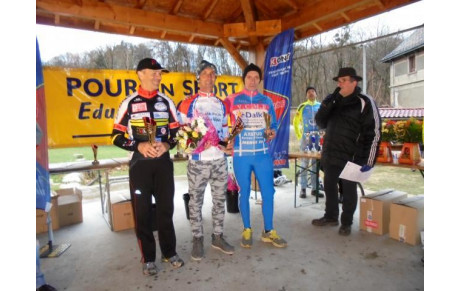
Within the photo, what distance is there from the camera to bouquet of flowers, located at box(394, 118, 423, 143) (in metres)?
3.81

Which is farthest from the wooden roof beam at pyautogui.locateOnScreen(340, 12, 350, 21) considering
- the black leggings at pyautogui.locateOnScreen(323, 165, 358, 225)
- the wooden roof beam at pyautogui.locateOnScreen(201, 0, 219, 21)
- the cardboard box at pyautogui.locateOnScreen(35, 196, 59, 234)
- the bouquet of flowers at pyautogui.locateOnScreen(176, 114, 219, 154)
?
the cardboard box at pyautogui.locateOnScreen(35, 196, 59, 234)

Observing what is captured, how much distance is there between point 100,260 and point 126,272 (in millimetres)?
491

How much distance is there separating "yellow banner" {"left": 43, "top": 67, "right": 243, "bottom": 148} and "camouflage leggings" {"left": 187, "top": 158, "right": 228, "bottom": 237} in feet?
9.09

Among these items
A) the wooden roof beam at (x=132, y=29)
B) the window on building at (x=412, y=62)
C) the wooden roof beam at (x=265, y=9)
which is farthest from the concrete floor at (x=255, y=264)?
the window on building at (x=412, y=62)

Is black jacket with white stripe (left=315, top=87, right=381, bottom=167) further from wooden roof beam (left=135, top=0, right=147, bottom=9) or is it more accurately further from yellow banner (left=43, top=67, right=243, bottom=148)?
yellow banner (left=43, top=67, right=243, bottom=148)

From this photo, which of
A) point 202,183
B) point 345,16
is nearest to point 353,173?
point 202,183

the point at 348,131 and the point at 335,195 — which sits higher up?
the point at 348,131

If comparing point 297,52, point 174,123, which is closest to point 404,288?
point 174,123

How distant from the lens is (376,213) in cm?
385

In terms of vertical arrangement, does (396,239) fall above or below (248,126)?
below

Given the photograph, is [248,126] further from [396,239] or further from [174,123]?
[396,239]

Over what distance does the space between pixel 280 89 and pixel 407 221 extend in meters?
3.00

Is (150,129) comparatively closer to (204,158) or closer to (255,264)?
(204,158)

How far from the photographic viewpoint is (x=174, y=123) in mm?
3053
